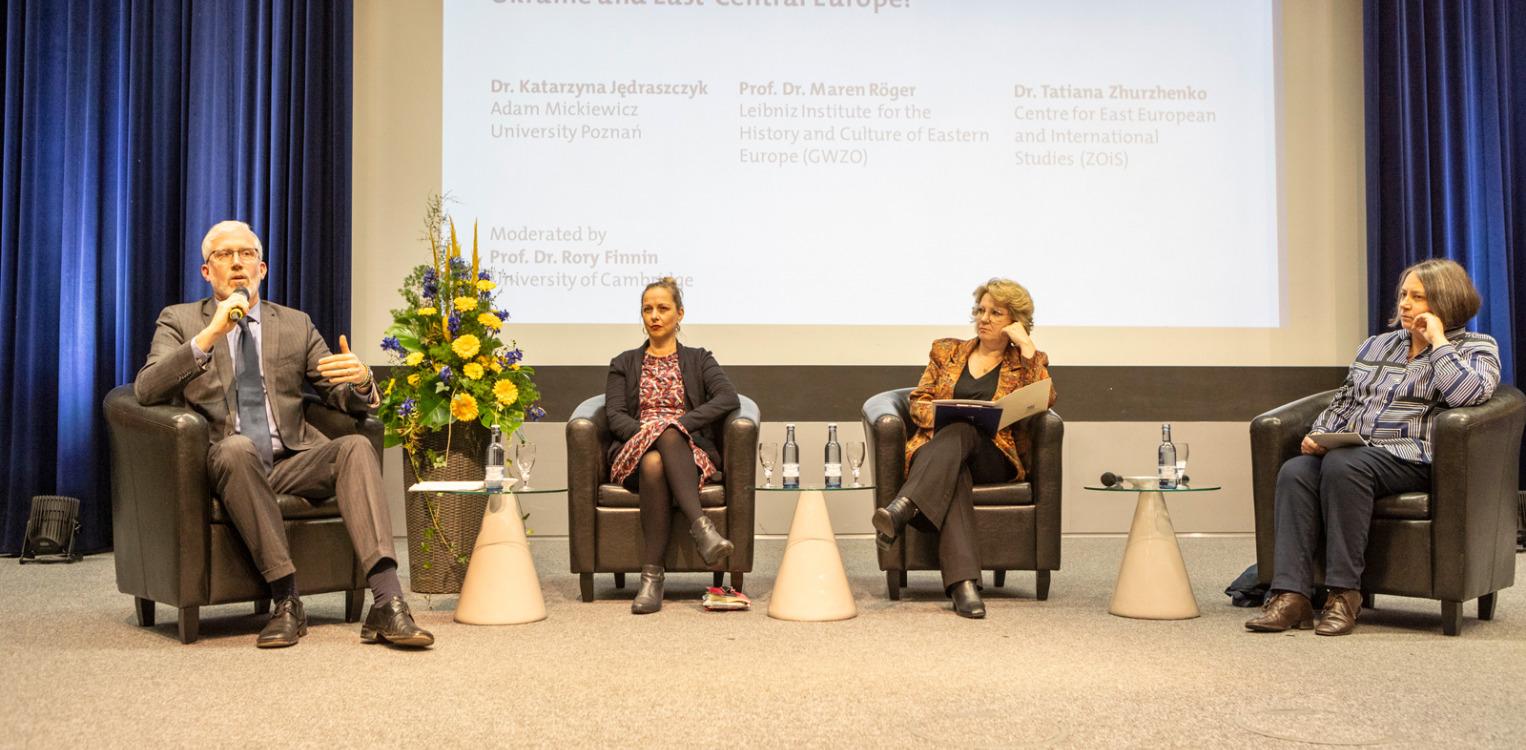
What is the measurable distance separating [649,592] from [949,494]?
957mm

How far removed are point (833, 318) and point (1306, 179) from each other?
233 centimetres

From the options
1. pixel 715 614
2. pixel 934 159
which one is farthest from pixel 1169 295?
pixel 715 614

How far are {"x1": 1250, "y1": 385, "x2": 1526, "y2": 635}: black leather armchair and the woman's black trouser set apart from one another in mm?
878

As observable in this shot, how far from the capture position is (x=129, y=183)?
521 centimetres

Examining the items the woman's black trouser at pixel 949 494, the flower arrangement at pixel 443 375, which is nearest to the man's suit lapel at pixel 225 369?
the flower arrangement at pixel 443 375

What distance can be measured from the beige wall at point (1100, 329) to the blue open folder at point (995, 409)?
171cm

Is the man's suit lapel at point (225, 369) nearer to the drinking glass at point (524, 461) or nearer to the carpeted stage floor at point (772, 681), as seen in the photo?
the carpeted stage floor at point (772, 681)

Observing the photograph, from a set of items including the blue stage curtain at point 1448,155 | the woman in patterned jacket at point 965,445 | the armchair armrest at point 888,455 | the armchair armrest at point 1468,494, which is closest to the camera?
the armchair armrest at point 1468,494

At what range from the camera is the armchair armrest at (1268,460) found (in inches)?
139

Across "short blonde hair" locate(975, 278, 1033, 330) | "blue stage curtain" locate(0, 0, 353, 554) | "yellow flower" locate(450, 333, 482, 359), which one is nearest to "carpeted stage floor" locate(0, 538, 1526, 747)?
"yellow flower" locate(450, 333, 482, 359)

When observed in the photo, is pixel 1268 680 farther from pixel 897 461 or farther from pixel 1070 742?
pixel 897 461

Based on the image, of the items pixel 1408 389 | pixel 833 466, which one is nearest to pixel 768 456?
pixel 833 466

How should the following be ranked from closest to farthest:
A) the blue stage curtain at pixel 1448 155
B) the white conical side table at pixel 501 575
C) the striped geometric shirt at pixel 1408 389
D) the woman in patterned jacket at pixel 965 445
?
the striped geometric shirt at pixel 1408 389 → the white conical side table at pixel 501 575 → the woman in patterned jacket at pixel 965 445 → the blue stage curtain at pixel 1448 155

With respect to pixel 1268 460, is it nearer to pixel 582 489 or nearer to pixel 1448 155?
pixel 582 489
